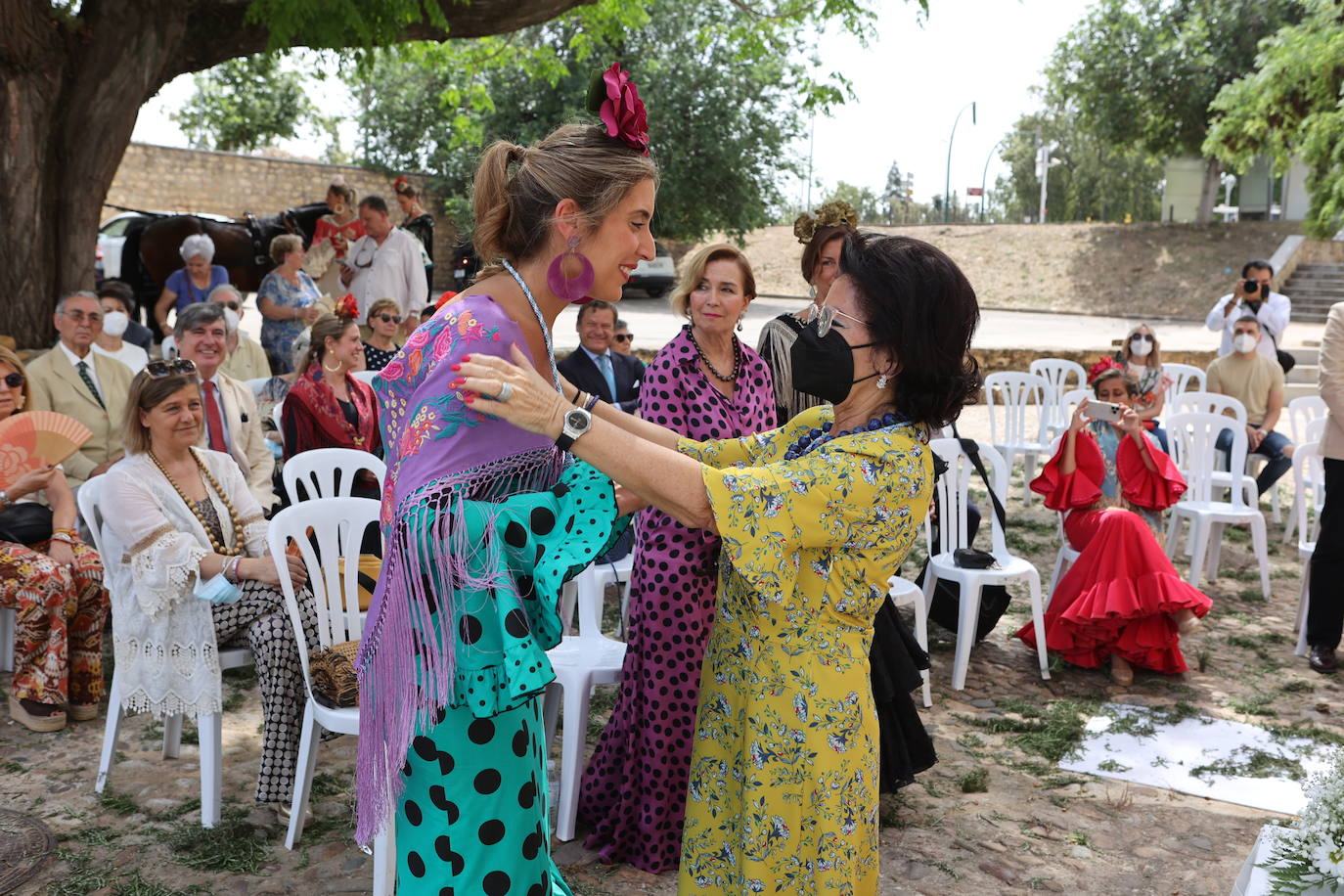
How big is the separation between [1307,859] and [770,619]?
3.85 feet

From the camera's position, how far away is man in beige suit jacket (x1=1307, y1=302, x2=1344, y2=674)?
5.07 m

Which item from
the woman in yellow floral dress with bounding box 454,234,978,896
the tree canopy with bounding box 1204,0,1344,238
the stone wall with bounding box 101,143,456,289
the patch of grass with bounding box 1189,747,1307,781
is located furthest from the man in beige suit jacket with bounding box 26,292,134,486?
the stone wall with bounding box 101,143,456,289

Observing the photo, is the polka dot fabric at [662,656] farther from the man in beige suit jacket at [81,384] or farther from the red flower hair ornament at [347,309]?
the man in beige suit jacket at [81,384]

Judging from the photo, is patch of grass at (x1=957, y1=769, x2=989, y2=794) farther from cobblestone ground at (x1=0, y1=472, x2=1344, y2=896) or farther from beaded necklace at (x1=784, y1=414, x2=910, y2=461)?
beaded necklace at (x1=784, y1=414, x2=910, y2=461)

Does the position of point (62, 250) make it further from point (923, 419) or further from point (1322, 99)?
point (1322, 99)

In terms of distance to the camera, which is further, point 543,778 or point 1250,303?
point 1250,303

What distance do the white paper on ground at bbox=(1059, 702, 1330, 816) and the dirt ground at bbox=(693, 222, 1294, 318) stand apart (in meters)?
21.8

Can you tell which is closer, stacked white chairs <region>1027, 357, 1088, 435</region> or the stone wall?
stacked white chairs <region>1027, 357, 1088, 435</region>

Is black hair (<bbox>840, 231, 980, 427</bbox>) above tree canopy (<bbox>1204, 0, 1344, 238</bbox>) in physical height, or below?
below

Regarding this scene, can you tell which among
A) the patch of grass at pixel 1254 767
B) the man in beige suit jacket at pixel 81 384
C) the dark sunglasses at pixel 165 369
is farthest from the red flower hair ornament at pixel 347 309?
the patch of grass at pixel 1254 767

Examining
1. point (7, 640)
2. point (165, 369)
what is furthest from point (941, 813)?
point (7, 640)

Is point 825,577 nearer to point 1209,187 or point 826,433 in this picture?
point 826,433

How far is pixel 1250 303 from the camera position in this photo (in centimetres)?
962

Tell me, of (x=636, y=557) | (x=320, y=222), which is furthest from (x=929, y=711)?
(x=320, y=222)
